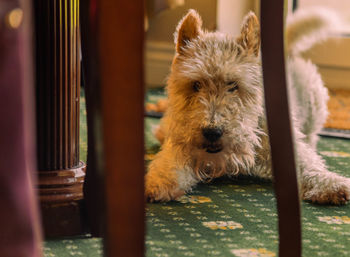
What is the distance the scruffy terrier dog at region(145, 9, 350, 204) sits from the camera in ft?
4.61

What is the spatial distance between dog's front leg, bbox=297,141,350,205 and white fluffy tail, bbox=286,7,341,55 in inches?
18.5

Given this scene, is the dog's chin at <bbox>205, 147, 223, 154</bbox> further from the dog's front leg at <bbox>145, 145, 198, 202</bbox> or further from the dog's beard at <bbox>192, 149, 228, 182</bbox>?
the dog's front leg at <bbox>145, 145, 198, 202</bbox>

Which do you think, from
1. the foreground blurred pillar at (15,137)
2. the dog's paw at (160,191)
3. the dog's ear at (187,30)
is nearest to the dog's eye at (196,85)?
the dog's ear at (187,30)

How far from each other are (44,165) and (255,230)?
536 mm

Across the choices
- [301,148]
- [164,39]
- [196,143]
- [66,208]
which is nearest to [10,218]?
[66,208]

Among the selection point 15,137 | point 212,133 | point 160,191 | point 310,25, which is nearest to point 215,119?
point 212,133

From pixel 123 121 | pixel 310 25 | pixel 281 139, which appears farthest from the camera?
pixel 310 25

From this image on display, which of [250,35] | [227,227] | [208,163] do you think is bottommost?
[227,227]

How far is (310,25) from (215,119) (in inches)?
27.4

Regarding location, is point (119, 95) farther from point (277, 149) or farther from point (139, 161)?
point (277, 149)

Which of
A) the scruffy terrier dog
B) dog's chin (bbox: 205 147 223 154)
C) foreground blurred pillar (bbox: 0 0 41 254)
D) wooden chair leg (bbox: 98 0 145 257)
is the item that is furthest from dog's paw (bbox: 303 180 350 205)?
foreground blurred pillar (bbox: 0 0 41 254)

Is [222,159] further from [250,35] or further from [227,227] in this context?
[250,35]

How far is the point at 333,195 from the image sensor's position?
1.47 meters

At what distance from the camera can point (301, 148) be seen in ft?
5.41
